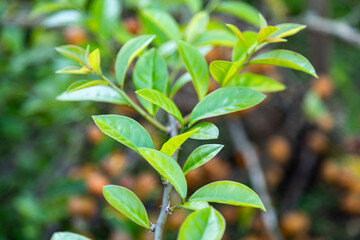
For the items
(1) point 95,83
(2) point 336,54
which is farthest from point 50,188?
(2) point 336,54

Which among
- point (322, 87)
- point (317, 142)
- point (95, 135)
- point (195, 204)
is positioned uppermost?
point (195, 204)

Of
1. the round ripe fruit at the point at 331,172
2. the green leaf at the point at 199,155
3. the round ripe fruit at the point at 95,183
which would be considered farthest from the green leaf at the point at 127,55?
the round ripe fruit at the point at 331,172

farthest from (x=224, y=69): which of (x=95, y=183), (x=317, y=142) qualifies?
(x=317, y=142)

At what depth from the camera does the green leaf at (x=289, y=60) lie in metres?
0.35

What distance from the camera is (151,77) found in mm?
403

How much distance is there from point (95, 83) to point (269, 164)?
960 mm

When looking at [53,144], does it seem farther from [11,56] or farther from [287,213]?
[287,213]

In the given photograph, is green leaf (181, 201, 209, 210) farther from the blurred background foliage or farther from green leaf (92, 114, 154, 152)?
the blurred background foliage

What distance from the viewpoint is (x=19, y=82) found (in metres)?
1.04

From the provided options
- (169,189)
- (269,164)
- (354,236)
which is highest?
(169,189)

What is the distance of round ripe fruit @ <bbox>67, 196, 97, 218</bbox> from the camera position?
87 cm

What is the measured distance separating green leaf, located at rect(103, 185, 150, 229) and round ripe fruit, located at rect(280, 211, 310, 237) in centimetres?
83

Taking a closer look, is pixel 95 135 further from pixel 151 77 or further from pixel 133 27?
pixel 151 77

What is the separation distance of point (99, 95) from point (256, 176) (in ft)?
2.02
